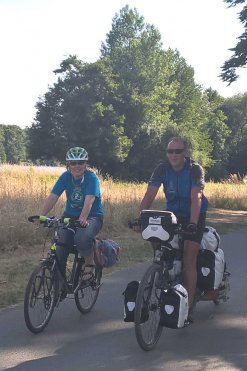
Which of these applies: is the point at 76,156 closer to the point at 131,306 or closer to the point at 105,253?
the point at 105,253

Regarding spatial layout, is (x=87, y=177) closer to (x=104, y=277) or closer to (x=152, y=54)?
(x=104, y=277)

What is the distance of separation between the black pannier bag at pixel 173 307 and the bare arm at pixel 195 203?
0.70 metres

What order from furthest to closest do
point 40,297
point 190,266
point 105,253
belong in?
point 105,253, point 40,297, point 190,266

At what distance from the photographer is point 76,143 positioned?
4844 cm

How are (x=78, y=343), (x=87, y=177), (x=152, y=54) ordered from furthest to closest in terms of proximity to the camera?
1. (x=152, y=54)
2. (x=87, y=177)
3. (x=78, y=343)

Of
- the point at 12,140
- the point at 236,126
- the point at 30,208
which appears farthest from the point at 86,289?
the point at 12,140

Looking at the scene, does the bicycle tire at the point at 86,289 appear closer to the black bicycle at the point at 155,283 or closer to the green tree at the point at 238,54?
the black bicycle at the point at 155,283

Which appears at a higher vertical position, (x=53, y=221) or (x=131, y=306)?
(x=53, y=221)

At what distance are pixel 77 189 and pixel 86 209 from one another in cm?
36

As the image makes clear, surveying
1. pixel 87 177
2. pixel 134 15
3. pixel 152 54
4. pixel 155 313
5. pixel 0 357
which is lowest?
pixel 0 357

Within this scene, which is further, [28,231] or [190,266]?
[28,231]

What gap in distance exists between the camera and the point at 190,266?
15.8 feet

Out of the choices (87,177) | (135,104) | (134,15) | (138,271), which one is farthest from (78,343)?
(134,15)

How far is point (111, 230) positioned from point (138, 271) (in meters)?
3.98
